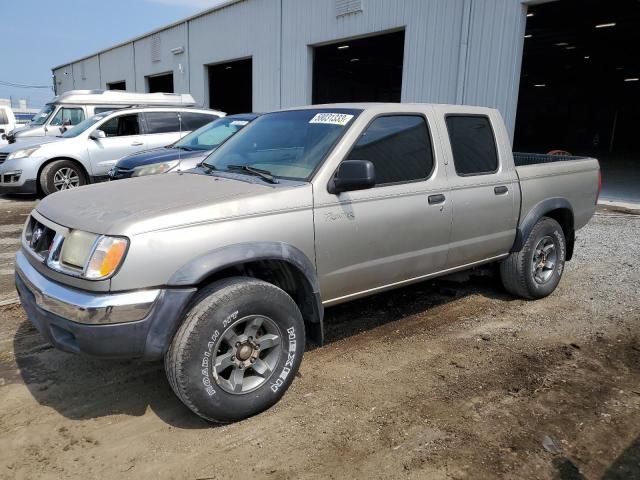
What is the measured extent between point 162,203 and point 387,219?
5.03 feet

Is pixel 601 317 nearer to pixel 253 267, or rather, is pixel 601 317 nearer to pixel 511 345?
pixel 511 345

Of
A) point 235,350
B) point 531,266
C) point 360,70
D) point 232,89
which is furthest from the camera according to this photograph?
point 232,89

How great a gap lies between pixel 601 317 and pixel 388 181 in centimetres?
261

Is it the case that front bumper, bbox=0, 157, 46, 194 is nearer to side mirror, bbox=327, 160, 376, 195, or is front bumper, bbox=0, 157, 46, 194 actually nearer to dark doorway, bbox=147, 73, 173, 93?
side mirror, bbox=327, 160, 376, 195

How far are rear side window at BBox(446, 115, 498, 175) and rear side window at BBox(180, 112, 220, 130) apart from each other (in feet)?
26.2

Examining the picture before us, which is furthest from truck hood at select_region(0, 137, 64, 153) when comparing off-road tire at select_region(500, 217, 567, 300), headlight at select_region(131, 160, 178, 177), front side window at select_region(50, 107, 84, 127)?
off-road tire at select_region(500, 217, 567, 300)

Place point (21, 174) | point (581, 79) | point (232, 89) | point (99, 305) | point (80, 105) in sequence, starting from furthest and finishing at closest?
point (581, 79) → point (232, 89) → point (80, 105) → point (21, 174) → point (99, 305)

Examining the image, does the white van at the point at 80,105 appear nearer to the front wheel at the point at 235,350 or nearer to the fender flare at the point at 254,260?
the fender flare at the point at 254,260

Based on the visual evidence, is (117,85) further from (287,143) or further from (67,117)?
(287,143)

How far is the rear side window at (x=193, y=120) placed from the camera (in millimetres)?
11251

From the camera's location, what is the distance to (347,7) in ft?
48.5

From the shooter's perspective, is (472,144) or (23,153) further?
(23,153)

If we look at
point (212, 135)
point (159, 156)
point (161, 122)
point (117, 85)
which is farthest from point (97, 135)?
point (117, 85)

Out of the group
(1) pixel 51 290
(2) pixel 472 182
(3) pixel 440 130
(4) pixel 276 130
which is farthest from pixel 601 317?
(1) pixel 51 290
